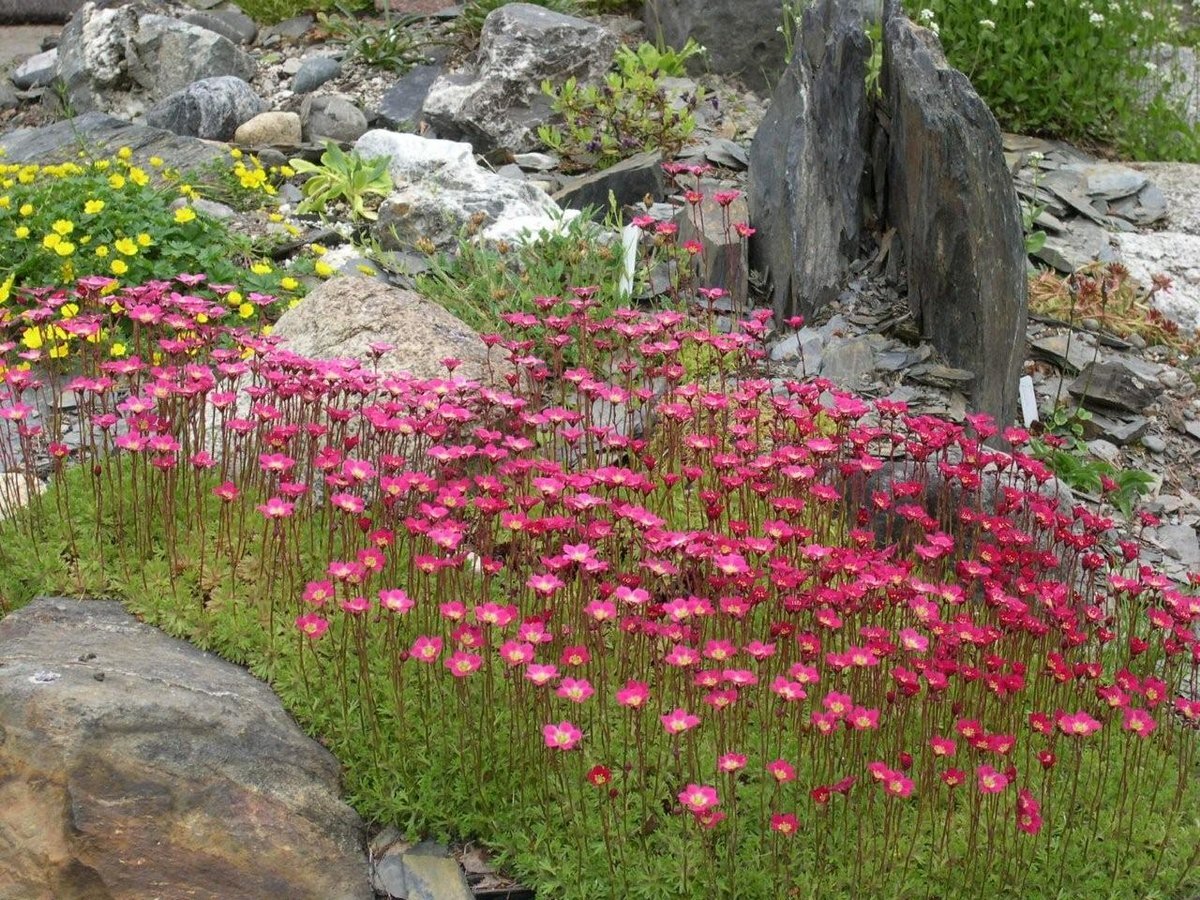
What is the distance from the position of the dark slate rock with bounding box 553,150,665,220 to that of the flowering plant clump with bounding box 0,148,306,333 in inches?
81.4

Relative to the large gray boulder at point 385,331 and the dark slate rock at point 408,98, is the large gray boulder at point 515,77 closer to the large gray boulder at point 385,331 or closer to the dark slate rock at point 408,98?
the dark slate rock at point 408,98

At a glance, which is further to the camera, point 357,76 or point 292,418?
point 357,76

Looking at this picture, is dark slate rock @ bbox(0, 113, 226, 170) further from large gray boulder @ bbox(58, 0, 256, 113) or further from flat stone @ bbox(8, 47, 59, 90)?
flat stone @ bbox(8, 47, 59, 90)

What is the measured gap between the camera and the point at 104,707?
4.33 metres

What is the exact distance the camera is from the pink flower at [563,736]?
12.5 ft

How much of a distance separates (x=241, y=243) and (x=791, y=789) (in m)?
5.45

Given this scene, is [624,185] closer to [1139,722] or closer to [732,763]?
[1139,722]

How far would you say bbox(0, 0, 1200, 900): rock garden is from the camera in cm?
426

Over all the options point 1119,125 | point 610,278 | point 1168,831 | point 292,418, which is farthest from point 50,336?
point 1119,125

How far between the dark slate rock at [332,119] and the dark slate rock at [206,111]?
50cm

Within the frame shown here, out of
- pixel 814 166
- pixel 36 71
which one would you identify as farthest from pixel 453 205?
pixel 36 71

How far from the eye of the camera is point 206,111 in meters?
10.9

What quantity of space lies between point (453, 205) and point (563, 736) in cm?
541

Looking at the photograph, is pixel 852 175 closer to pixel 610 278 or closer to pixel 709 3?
pixel 610 278
